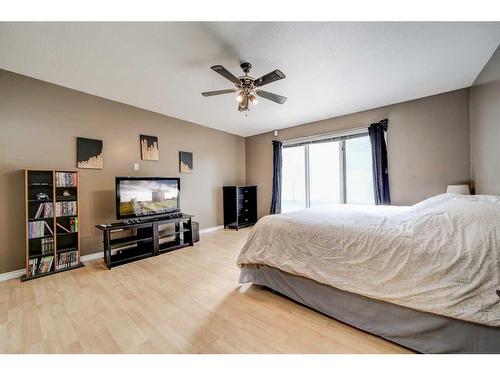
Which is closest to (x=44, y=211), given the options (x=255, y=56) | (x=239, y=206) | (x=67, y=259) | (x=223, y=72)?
(x=67, y=259)

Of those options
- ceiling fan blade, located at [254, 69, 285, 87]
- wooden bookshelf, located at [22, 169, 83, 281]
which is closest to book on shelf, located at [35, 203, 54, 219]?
wooden bookshelf, located at [22, 169, 83, 281]

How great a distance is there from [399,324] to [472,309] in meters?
0.40

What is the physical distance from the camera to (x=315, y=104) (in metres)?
3.44

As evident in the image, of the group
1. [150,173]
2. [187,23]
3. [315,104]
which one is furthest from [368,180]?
[150,173]

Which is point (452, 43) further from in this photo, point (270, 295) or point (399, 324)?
point (270, 295)

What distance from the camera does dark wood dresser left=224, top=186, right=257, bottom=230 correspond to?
191 inches

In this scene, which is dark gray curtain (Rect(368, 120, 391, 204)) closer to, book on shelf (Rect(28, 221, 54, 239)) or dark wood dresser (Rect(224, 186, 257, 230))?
dark wood dresser (Rect(224, 186, 257, 230))

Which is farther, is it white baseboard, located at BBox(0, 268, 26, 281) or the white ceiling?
white baseboard, located at BBox(0, 268, 26, 281)

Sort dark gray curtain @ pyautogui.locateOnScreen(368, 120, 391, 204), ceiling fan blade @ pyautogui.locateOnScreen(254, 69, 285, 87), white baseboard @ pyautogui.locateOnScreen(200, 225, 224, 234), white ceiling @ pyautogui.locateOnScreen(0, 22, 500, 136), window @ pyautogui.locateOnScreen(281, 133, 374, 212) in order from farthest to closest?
white baseboard @ pyautogui.locateOnScreen(200, 225, 224, 234), window @ pyautogui.locateOnScreen(281, 133, 374, 212), dark gray curtain @ pyautogui.locateOnScreen(368, 120, 391, 204), ceiling fan blade @ pyautogui.locateOnScreen(254, 69, 285, 87), white ceiling @ pyautogui.locateOnScreen(0, 22, 500, 136)

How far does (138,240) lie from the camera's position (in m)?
2.99

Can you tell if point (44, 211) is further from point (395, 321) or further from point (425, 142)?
point (425, 142)

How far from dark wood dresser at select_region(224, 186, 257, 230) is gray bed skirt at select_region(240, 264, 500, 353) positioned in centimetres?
304

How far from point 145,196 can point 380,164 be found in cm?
406

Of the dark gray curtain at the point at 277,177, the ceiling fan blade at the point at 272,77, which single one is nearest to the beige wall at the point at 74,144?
the dark gray curtain at the point at 277,177
